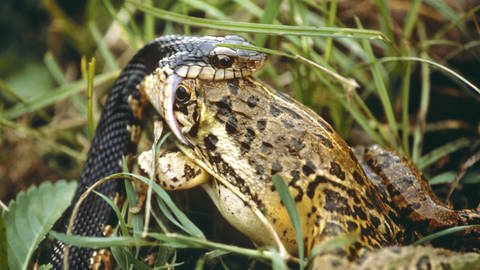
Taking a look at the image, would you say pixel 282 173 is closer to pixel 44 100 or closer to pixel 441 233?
pixel 441 233

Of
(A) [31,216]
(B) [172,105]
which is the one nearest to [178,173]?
(B) [172,105]

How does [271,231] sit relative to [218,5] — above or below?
below

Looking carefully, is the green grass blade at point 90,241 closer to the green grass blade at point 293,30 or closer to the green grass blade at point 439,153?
the green grass blade at point 293,30

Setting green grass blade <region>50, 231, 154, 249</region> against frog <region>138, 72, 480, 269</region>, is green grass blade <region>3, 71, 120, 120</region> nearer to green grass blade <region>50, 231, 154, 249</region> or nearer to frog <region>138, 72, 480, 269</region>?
frog <region>138, 72, 480, 269</region>

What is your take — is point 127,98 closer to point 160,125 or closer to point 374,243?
point 160,125

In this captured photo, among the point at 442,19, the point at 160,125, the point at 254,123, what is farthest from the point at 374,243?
the point at 442,19

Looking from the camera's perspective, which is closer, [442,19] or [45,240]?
[45,240]
